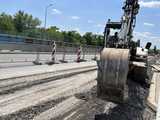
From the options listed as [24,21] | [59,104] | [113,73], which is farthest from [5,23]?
[113,73]

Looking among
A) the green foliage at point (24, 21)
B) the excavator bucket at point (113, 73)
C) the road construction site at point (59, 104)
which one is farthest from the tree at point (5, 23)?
the excavator bucket at point (113, 73)

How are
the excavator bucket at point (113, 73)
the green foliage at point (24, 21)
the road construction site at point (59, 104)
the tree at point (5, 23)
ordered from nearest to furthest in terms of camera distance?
the road construction site at point (59, 104) → the excavator bucket at point (113, 73) → the tree at point (5, 23) → the green foliage at point (24, 21)

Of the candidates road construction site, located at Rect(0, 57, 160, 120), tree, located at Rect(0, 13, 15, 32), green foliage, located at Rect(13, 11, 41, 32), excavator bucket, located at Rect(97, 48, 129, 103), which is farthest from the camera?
green foliage, located at Rect(13, 11, 41, 32)

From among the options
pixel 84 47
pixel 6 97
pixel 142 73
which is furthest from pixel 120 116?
pixel 84 47

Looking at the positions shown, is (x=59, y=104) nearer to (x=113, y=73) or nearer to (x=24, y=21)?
(x=113, y=73)

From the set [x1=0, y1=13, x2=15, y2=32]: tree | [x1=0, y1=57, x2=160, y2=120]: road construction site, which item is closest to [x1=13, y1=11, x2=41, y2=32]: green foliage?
[x1=0, y1=13, x2=15, y2=32]: tree

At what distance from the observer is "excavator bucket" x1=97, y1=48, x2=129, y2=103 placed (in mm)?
7746

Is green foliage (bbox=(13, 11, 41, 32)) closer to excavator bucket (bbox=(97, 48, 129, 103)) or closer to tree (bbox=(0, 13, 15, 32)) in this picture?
tree (bbox=(0, 13, 15, 32))

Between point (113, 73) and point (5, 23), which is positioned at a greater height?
point (5, 23)

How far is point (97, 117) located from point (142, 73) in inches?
278

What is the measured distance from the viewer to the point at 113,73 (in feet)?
25.5

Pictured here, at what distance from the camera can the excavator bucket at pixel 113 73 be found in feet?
25.4

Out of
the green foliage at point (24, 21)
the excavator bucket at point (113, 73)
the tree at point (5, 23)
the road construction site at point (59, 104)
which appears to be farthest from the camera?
the green foliage at point (24, 21)

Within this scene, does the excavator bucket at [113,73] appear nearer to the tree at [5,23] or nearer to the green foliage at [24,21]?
the tree at [5,23]
